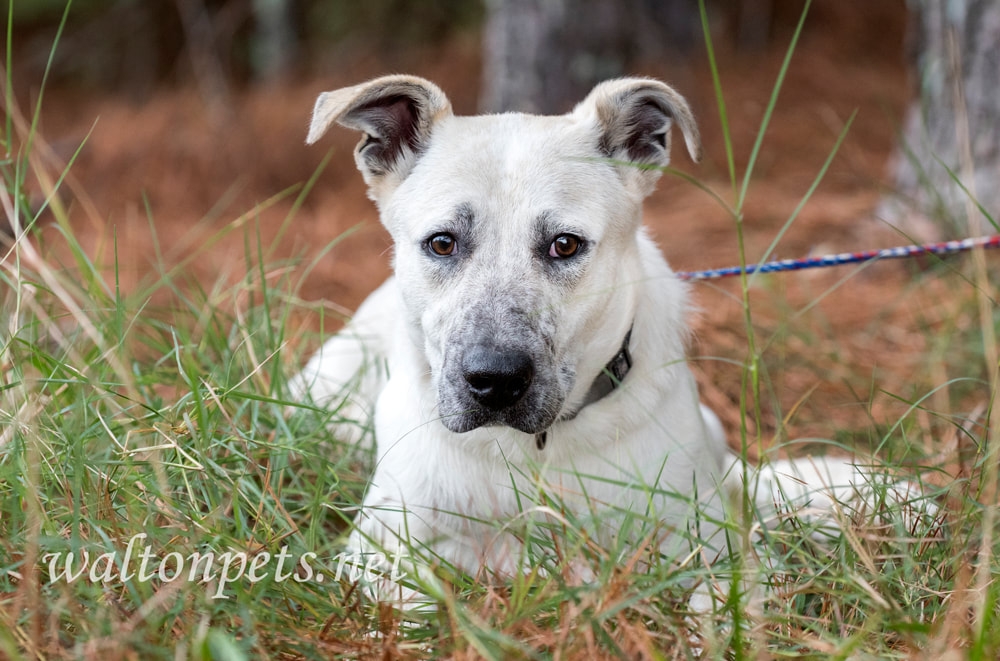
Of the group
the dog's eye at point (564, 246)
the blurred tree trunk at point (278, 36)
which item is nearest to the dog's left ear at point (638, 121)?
the dog's eye at point (564, 246)

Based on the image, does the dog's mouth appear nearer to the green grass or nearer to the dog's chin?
the dog's chin

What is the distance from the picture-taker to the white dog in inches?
92.4

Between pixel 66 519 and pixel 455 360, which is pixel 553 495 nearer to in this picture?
pixel 455 360

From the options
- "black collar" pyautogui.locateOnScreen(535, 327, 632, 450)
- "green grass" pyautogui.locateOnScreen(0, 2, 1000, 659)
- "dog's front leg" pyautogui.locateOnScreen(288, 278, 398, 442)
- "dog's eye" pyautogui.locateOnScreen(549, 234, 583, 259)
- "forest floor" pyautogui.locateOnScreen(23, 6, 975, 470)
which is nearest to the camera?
"green grass" pyautogui.locateOnScreen(0, 2, 1000, 659)

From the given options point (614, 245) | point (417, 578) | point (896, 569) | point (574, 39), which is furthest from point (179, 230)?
point (896, 569)

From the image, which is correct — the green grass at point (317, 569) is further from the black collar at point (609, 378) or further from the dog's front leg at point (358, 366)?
the dog's front leg at point (358, 366)

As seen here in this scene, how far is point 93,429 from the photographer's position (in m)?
2.40

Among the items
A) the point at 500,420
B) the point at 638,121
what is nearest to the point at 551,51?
the point at 638,121

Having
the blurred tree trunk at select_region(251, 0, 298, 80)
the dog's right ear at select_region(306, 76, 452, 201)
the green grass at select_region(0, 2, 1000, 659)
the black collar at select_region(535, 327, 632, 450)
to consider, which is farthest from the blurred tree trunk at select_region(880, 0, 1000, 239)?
the blurred tree trunk at select_region(251, 0, 298, 80)

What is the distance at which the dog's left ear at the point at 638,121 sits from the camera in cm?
260

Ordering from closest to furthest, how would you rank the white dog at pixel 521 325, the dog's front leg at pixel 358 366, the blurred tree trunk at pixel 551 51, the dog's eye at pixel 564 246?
the white dog at pixel 521 325, the dog's eye at pixel 564 246, the dog's front leg at pixel 358 366, the blurred tree trunk at pixel 551 51

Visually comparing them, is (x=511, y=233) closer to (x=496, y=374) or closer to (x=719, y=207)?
(x=496, y=374)

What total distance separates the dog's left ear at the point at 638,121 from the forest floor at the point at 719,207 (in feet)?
2.00

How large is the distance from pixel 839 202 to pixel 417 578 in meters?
4.87
